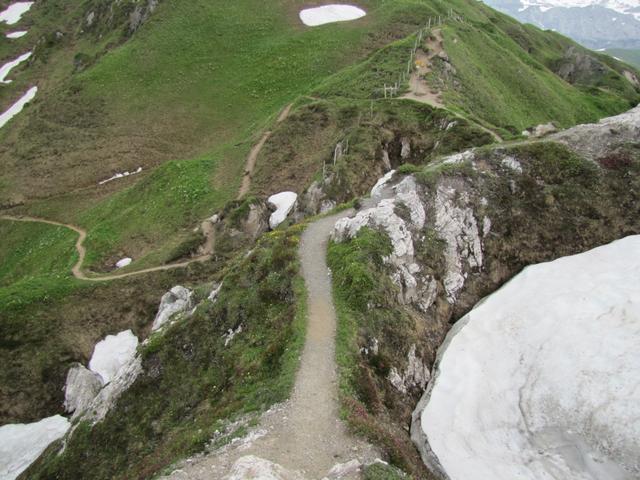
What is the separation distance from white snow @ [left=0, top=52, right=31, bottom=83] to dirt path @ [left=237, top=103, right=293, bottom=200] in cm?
9299

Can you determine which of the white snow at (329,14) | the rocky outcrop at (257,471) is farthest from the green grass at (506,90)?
the rocky outcrop at (257,471)

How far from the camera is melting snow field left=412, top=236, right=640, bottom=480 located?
61.8 ft

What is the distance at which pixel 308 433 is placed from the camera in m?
18.9

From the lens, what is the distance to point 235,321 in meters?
27.8

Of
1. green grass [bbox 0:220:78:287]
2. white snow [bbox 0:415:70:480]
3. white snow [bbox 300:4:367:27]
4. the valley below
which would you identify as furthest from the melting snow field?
white snow [bbox 300:4:367:27]

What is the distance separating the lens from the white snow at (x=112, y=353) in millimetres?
43769

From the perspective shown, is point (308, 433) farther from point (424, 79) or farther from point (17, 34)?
point (17, 34)

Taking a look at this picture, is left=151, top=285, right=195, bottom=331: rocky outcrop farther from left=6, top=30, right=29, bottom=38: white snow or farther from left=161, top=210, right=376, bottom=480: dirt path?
left=6, top=30, right=29, bottom=38: white snow

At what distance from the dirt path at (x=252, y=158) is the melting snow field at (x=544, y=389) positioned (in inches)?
1667

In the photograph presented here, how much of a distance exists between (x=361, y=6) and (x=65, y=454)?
106 meters

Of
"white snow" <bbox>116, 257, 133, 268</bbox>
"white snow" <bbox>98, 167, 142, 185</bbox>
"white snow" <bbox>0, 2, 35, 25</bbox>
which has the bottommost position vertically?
"white snow" <bbox>116, 257, 133, 268</bbox>

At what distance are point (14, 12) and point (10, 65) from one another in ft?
135

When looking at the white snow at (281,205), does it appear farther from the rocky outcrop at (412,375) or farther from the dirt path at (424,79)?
the rocky outcrop at (412,375)

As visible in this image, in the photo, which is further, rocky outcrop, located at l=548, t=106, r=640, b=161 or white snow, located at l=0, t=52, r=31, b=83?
white snow, located at l=0, t=52, r=31, b=83
